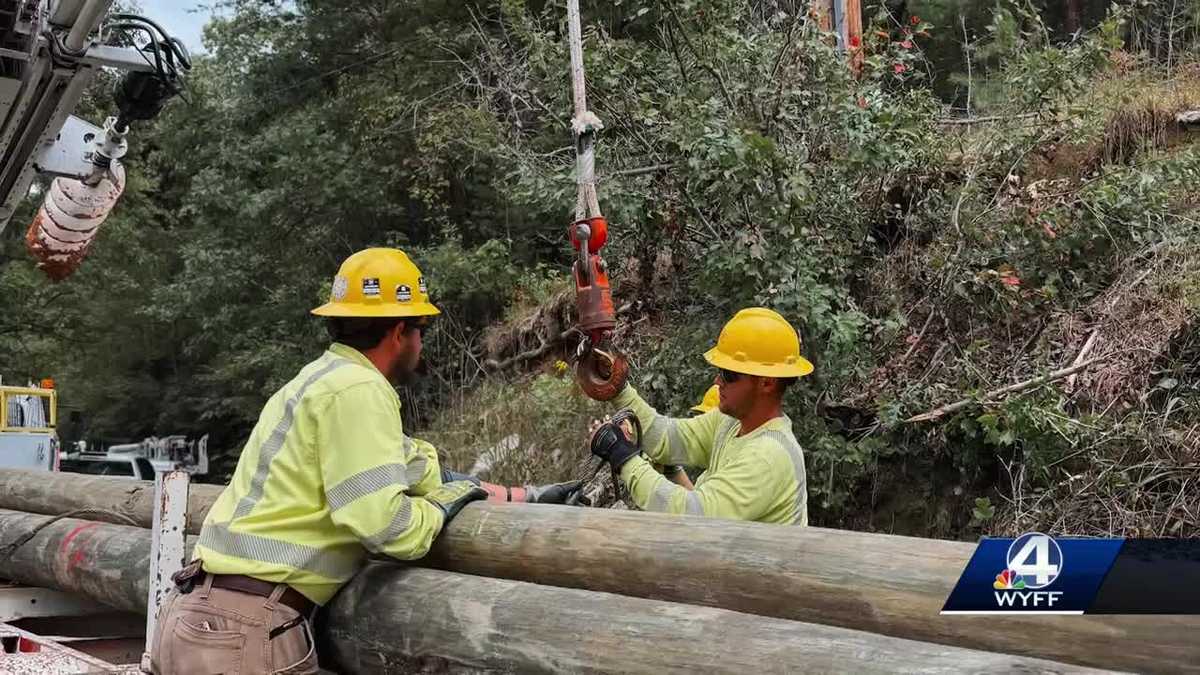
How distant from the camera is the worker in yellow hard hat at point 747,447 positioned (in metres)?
3.81

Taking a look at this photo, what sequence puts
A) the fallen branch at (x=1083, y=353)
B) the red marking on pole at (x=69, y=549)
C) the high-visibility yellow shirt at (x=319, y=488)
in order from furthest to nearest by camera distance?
the fallen branch at (x=1083, y=353) → the red marking on pole at (x=69, y=549) → the high-visibility yellow shirt at (x=319, y=488)

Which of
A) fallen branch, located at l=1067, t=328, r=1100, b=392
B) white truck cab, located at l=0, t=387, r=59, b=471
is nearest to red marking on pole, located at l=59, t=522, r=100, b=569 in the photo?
fallen branch, located at l=1067, t=328, r=1100, b=392

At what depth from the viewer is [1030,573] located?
2.65 metres

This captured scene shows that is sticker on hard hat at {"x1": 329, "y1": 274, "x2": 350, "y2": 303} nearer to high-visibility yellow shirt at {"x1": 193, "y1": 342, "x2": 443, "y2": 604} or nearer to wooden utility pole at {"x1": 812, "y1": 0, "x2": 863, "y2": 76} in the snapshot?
high-visibility yellow shirt at {"x1": 193, "y1": 342, "x2": 443, "y2": 604}

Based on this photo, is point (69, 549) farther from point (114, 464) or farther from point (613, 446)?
point (114, 464)

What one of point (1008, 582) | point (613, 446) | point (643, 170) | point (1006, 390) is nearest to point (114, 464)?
point (643, 170)

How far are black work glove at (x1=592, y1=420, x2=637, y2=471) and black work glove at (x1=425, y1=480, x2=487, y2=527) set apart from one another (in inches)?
19.5

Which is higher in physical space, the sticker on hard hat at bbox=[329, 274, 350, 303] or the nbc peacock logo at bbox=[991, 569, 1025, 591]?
the sticker on hard hat at bbox=[329, 274, 350, 303]

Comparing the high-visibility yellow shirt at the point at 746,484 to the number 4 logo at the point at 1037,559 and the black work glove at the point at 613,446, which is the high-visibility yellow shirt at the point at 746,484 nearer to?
the black work glove at the point at 613,446

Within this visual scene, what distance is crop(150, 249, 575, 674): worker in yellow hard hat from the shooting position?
10.4 ft

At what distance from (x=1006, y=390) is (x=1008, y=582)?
380 cm

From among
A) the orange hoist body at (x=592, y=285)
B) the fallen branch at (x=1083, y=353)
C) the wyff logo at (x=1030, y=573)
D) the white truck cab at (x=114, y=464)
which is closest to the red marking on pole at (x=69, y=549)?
the orange hoist body at (x=592, y=285)

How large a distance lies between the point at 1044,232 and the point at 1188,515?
2150 mm

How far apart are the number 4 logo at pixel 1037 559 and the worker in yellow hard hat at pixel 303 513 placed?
1615 mm
